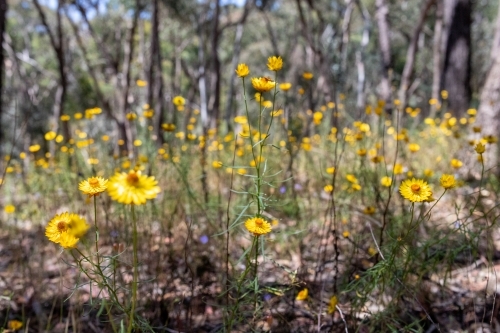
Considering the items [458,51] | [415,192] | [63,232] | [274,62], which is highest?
[458,51]

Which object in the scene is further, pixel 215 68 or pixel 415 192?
pixel 215 68

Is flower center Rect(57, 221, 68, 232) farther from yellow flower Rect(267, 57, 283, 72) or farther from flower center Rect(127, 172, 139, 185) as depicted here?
yellow flower Rect(267, 57, 283, 72)

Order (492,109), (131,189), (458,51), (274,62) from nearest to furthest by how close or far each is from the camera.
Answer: (131,189)
(274,62)
(492,109)
(458,51)

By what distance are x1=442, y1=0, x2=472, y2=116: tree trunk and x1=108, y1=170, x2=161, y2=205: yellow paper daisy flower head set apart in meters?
6.46

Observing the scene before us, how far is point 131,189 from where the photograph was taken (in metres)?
0.82

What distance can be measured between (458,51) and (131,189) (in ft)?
22.8

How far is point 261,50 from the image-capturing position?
1983 cm

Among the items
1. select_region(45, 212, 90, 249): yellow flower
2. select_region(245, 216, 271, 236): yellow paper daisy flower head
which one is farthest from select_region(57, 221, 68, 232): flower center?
select_region(245, 216, 271, 236): yellow paper daisy flower head

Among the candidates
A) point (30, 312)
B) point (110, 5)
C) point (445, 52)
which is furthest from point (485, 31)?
point (30, 312)

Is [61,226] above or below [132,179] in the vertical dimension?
below

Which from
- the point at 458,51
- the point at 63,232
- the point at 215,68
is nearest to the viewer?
the point at 63,232

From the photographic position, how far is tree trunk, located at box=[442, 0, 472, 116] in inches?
252

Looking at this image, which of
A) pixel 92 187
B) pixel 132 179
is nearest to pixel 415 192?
pixel 132 179

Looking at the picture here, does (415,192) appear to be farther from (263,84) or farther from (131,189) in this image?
(131,189)
